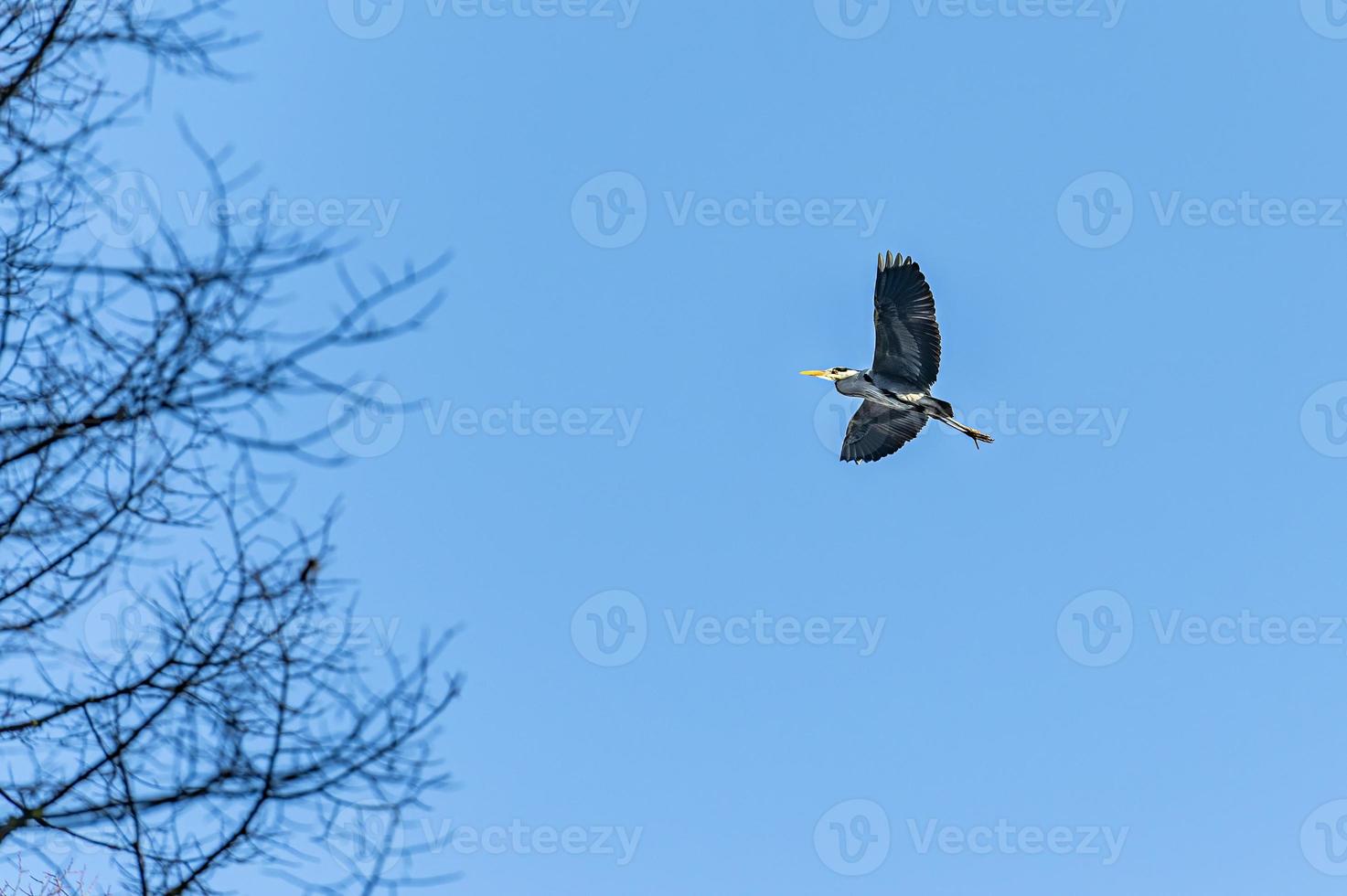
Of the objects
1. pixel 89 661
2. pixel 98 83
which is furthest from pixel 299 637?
pixel 98 83

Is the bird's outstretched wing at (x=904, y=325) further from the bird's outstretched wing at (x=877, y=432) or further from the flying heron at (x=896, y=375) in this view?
the bird's outstretched wing at (x=877, y=432)

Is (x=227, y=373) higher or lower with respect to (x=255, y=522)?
higher

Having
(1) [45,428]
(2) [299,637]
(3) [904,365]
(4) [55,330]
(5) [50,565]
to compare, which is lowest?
(2) [299,637]

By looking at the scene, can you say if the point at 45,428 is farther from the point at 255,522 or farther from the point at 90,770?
the point at 90,770

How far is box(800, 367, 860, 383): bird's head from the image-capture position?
53.9ft

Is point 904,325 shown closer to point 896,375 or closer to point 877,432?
point 896,375

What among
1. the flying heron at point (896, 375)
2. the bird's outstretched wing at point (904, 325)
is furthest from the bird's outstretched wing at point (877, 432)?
the bird's outstretched wing at point (904, 325)

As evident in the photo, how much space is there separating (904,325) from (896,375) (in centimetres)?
84

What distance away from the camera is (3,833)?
390 cm

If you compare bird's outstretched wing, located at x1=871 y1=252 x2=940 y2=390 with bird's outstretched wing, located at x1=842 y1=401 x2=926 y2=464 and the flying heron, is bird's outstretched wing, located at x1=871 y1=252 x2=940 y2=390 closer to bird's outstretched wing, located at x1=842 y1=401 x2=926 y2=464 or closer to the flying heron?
the flying heron

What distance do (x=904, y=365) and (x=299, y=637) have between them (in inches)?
471

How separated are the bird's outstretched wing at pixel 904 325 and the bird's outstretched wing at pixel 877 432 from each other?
39.9 inches

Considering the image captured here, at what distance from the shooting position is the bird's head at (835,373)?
16422mm

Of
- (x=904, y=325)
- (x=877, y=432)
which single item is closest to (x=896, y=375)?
(x=904, y=325)
